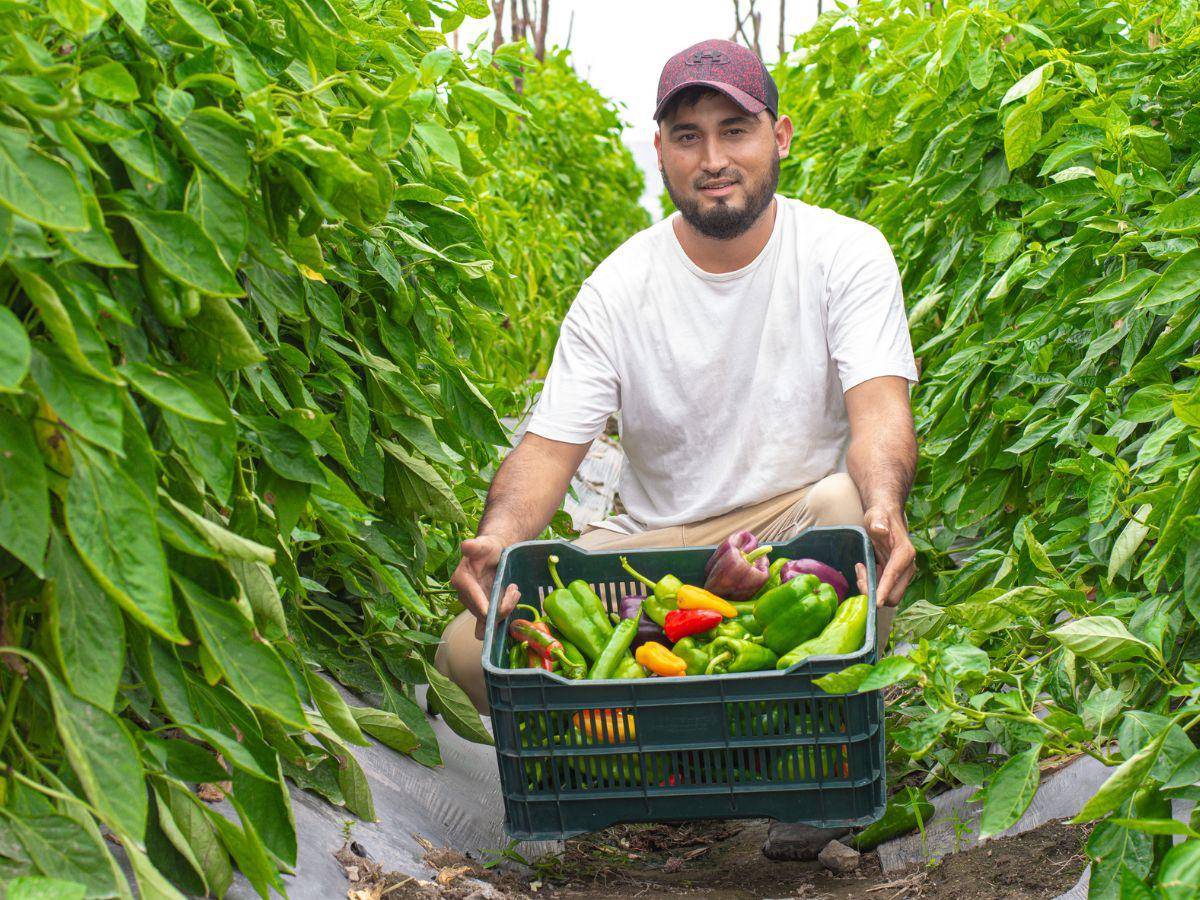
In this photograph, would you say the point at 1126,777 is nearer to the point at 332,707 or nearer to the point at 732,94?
the point at 332,707

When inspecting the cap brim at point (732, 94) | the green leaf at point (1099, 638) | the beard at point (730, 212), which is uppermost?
the cap brim at point (732, 94)

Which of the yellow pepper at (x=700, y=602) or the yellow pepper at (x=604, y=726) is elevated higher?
the yellow pepper at (x=700, y=602)

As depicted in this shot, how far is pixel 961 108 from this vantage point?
3.22 metres

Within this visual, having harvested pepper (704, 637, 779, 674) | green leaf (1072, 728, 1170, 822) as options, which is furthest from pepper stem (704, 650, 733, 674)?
green leaf (1072, 728, 1170, 822)

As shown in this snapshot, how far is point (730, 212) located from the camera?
3104mm

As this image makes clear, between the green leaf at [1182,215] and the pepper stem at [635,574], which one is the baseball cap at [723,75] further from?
the green leaf at [1182,215]

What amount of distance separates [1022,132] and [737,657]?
1234 mm

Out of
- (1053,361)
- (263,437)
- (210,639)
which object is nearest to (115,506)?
(210,639)

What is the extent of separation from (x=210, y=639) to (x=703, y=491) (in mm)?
1859

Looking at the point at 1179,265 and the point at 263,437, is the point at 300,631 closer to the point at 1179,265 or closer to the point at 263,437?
the point at 263,437

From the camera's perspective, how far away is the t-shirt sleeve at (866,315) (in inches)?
112

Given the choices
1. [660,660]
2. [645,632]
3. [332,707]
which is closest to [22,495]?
[332,707]

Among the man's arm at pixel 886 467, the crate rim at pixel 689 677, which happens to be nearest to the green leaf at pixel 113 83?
the crate rim at pixel 689 677

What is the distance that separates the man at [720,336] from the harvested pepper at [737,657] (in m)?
0.74
